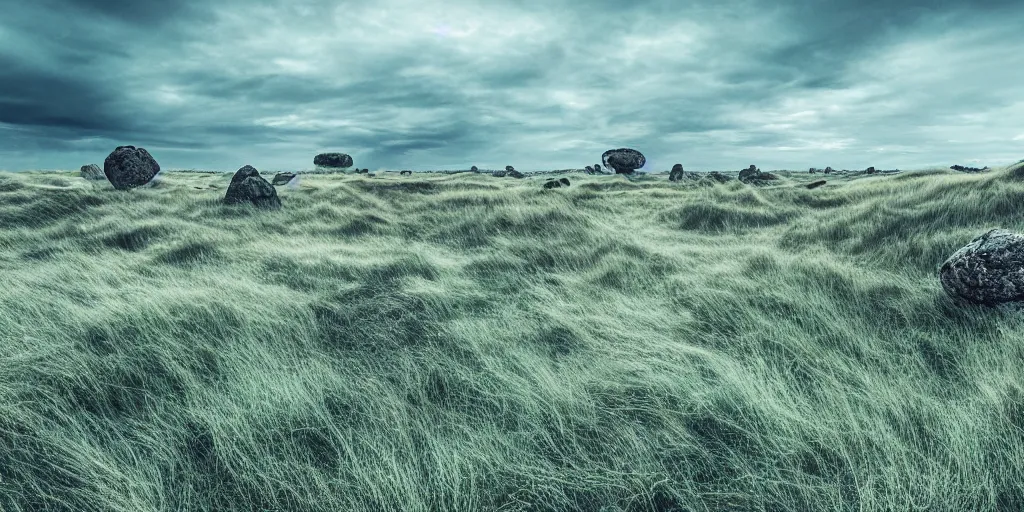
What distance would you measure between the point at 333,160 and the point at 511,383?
46.4 meters

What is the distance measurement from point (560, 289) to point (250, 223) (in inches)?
366

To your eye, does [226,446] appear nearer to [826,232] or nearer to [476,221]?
[476,221]

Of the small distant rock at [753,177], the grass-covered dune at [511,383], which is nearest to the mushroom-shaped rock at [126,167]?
the grass-covered dune at [511,383]

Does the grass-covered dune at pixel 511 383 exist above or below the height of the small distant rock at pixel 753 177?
below

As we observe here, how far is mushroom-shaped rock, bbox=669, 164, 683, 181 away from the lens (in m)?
28.3

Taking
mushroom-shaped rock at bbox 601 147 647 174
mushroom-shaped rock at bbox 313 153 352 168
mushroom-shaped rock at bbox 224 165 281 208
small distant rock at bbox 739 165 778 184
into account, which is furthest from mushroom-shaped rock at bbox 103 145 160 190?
small distant rock at bbox 739 165 778 184

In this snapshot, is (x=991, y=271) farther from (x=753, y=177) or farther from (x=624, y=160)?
(x=624, y=160)

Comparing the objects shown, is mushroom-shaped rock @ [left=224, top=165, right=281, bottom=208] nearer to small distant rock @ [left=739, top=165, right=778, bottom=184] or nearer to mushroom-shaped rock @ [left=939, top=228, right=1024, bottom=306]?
mushroom-shaped rock @ [left=939, top=228, right=1024, bottom=306]

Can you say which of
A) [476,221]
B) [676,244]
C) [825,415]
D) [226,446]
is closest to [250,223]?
[476,221]

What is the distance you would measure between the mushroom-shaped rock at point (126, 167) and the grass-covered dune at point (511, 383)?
1296cm

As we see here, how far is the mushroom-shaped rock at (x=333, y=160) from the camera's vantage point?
46.6 m

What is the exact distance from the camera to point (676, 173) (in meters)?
28.8

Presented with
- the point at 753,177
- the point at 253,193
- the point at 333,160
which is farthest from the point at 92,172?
the point at 753,177

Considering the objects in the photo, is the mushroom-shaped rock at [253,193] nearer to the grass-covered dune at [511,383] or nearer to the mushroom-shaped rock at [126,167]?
the mushroom-shaped rock at [126,167]
